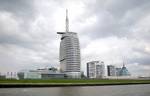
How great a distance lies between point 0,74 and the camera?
196 m

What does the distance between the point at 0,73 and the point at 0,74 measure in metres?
0.96

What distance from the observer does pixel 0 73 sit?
196500 mm
